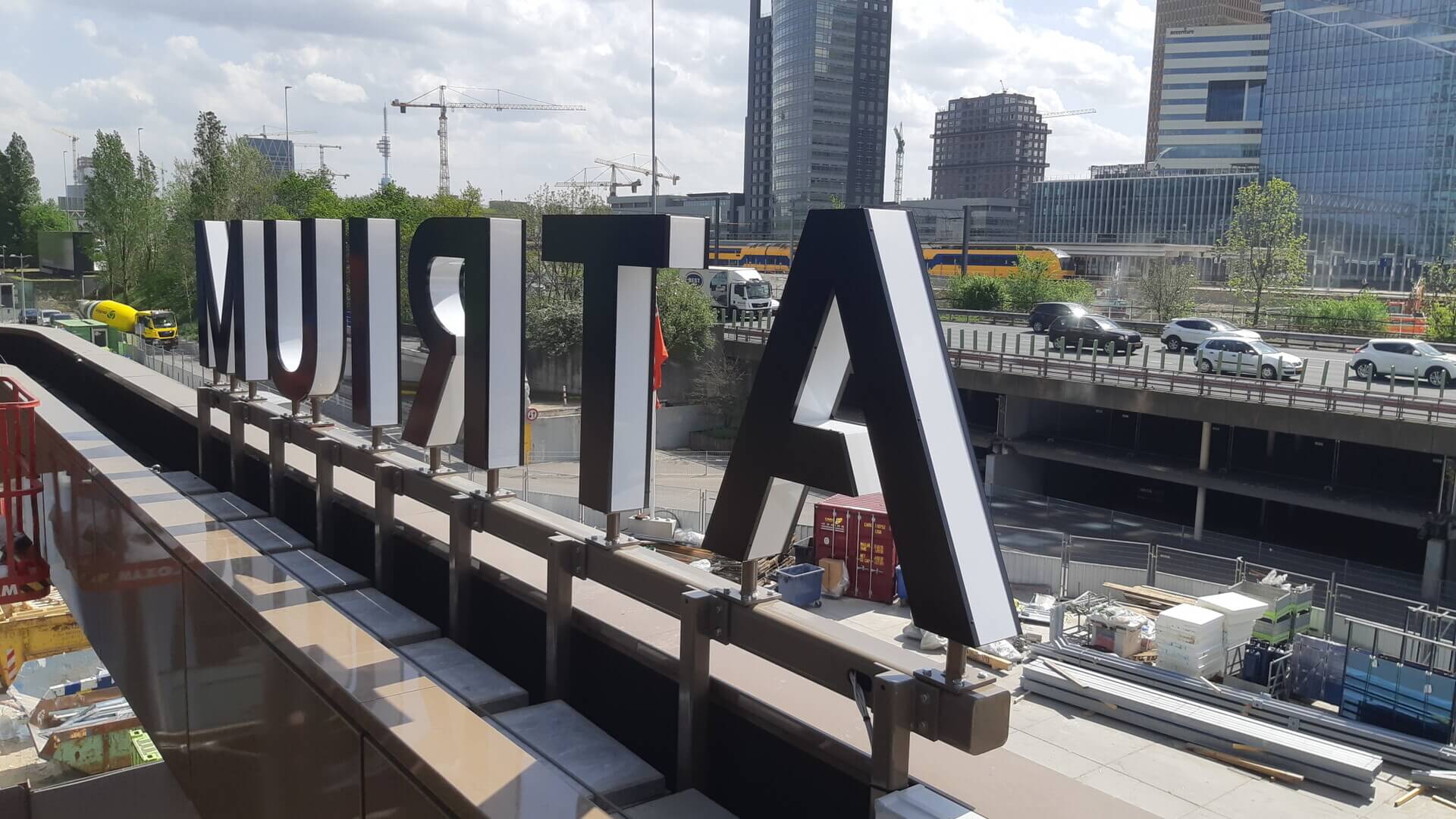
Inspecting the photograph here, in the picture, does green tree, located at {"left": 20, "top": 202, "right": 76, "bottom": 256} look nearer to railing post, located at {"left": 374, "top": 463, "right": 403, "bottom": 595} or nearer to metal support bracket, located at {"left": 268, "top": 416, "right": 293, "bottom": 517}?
metal support bracket, located at {"left": 268, "top": 416, "right": 293, "bottom": 517}

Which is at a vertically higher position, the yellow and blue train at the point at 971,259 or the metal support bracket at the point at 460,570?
the yellow and blue train at the point at 971,259

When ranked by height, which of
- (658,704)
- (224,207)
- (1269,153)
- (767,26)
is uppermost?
(767,26)

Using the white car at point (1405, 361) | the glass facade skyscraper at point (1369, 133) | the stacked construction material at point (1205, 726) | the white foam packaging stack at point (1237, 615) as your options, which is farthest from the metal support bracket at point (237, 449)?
the glass facade skyscraper at point (1369, 133)

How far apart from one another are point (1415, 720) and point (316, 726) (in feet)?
73.9

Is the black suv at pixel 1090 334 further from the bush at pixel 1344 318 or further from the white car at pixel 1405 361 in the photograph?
the bush at pixel 1344 318

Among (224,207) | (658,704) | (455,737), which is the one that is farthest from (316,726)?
(224,207)

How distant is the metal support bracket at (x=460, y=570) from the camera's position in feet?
23.6

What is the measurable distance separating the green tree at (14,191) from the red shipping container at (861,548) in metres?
107

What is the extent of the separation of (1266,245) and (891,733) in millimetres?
73329

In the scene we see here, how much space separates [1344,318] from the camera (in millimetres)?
60625

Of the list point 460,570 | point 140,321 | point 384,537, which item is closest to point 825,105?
point 140,321

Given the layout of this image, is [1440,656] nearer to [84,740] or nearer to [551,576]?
[551,576]

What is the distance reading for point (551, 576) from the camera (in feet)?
20.5

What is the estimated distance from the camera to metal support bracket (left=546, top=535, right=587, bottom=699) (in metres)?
6.11
